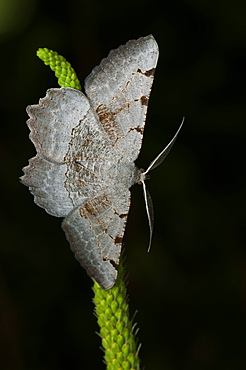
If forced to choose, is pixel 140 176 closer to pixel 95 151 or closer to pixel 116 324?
pixel 95 151

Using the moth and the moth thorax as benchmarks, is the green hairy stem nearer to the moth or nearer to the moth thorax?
the moth

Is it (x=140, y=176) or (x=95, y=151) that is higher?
(x=95, y=151)

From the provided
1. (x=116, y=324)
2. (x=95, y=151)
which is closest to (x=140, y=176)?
(x=95, y=151)

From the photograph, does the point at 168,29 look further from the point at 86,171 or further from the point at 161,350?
the point at 161,350

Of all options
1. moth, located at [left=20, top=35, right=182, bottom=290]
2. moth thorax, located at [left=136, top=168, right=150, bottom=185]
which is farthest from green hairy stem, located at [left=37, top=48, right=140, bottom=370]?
moth thorax, located at [left=136, top=168, right=150, bottom=185]

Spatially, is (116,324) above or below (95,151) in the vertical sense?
below

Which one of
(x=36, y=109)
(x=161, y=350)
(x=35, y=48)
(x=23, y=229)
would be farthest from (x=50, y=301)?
(x=36, y=109)

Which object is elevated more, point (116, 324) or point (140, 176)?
point (140, 176)

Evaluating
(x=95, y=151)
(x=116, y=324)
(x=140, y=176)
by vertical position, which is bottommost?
(x=116, y=324)
